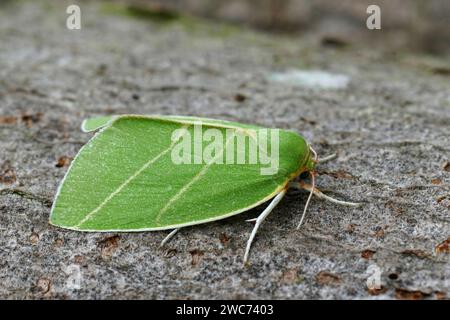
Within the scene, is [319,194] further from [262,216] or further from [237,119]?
[237,119]

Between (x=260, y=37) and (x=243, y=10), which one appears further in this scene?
(x=243, y=10)

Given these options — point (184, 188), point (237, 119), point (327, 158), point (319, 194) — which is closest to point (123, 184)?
point (184, 188)

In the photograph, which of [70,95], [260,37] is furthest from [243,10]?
[70,95]

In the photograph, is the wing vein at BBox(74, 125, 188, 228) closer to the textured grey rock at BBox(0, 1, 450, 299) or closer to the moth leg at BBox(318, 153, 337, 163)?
the textured grey rock at BBox(0, 1, 450, 299)

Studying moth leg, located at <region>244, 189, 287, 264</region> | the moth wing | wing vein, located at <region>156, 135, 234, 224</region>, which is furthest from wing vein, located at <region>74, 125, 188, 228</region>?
moth leg, located at <region>244, 189, 287, 264</region>

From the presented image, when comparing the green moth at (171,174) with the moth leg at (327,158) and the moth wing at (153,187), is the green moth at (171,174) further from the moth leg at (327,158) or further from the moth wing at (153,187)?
the moth leg at (327,158)

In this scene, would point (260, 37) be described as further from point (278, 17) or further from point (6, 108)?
point (6, 108)

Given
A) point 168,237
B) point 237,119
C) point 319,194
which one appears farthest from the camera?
point 237,119
